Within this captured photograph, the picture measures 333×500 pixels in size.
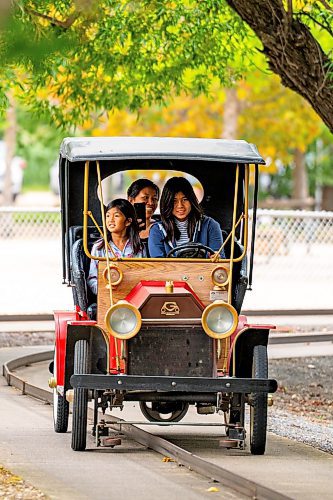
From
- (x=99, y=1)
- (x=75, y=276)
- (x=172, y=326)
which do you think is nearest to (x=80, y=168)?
(x=75, y=276)

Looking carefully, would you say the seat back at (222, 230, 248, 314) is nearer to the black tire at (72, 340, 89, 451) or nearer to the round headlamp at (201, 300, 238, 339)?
the round headlamp at (201, 300, 238, 339)

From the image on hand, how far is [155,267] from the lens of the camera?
10.4 m

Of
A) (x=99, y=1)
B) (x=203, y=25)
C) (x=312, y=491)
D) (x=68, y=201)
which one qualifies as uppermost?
(x=203, y=25)

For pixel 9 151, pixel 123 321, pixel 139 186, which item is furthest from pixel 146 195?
pixel 9 151

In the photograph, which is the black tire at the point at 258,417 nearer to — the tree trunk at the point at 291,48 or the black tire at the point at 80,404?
the black tire at the point at 80,404

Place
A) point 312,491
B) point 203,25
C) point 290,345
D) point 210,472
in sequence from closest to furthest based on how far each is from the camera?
point 312,491
point 210,472
point 203,25
point 290,345

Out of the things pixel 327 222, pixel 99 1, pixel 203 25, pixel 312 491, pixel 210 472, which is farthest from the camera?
pixel 327 222

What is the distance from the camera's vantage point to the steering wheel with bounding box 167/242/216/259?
34.9 ft

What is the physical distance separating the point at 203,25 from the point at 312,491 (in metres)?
10.6

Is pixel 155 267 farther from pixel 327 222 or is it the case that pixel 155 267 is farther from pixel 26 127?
pixel 26 127

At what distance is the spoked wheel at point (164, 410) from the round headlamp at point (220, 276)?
3.46ft

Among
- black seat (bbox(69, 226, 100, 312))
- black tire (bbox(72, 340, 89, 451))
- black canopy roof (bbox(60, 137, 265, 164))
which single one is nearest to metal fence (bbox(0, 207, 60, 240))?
black seat (bbox(69, 226, 100, 312))

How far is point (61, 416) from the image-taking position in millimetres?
11164

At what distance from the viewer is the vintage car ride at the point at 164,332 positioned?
994 cm
